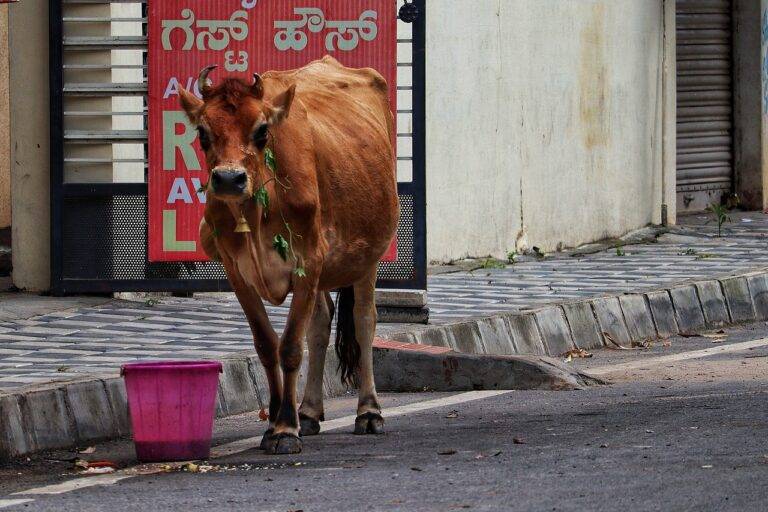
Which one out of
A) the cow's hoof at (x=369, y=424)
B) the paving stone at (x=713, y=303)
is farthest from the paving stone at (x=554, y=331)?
the cow's hoof at (x=369, y=424)

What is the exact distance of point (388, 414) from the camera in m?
7.95

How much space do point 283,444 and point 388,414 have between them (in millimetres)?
1329

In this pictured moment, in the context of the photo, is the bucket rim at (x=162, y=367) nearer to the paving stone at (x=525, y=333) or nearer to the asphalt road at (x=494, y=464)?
the asphalt road at (x=494, y=464)

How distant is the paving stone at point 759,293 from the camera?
41.7 feet

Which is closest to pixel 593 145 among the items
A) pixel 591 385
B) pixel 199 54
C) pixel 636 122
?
pixel 636 122

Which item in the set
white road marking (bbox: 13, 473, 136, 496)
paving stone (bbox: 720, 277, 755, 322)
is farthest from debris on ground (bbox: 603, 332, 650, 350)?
white road marking (bbox: 13, 473, 136, 496)

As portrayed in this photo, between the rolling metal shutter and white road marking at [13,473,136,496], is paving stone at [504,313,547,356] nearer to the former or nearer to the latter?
white road marking at [13,473,136,496]

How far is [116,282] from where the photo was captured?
36.5 ft

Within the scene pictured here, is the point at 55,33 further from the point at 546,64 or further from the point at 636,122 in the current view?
the point at 636,122

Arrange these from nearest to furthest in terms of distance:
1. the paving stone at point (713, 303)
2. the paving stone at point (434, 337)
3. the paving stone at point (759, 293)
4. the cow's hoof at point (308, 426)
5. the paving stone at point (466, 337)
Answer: the cow's hoof at point (308, 426)
the paving stone at point (434, 337)
the paving stone at point (466, 337)
the paving stone at point (713, 303)
the paving stone at point (759, 293)

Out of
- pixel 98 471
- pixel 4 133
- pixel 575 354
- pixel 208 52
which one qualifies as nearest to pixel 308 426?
pixel 98 471

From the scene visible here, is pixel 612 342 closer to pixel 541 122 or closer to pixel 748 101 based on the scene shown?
pixel 541 122

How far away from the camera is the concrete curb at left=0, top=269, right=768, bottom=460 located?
23.2 ft

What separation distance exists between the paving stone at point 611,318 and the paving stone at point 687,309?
67 centimetres
